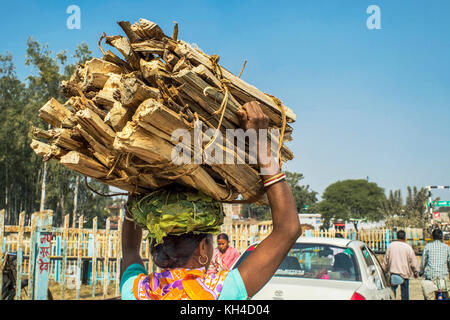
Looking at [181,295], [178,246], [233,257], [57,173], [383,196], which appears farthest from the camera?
[383,196]

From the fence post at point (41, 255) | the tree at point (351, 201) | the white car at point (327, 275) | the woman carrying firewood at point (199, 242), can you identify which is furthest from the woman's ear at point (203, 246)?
the tree at point (351, 201)

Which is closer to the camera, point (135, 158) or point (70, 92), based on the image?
point (135, 158)

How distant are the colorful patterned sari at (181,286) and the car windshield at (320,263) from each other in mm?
3294

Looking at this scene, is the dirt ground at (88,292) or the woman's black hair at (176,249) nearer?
the woman's black hair at (176,249)

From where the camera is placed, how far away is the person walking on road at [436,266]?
7426mm

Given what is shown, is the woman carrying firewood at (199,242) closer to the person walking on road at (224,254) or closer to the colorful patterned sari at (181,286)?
the colorful patterned sari at (181,286)

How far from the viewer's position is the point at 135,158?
5.94 feet

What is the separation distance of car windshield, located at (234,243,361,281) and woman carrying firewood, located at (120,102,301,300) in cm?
323

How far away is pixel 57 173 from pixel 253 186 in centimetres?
3181

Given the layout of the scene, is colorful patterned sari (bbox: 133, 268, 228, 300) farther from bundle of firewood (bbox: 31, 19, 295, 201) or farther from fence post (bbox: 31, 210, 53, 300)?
fence post (bbox: 31, 210, 53, 300)

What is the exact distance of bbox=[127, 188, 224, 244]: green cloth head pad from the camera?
5.71 ft

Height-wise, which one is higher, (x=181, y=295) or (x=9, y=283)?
(x=181, y=295)
